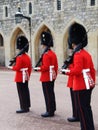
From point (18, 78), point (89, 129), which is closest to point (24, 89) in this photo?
point (18, 78)

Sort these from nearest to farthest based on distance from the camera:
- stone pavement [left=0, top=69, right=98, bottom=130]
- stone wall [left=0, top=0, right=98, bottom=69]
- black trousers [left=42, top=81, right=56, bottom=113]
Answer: stone pavement [left=0, top=69, right=98, bottom=130], black trousers [left=42, top=81, right=56, bottom=113], stone wall [left=0, top=0, right=98, bottom=69]

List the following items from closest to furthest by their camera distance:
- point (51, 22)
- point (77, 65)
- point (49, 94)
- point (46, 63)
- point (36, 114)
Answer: point (77, 65) → point (46, 63) → point (49, 94) → point (36, 114) → point (51, 22)

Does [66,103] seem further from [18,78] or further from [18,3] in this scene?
[18,3]

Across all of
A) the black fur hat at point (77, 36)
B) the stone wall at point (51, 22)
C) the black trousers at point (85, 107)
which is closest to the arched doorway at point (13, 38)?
the stone wall at point (51, 22)

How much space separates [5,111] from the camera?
23.9 feet

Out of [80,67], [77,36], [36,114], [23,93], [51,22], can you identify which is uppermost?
[77,36]

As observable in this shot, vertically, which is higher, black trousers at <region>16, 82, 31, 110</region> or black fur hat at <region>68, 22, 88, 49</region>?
black fur hat at <region>68, 22, 88, 49</region>

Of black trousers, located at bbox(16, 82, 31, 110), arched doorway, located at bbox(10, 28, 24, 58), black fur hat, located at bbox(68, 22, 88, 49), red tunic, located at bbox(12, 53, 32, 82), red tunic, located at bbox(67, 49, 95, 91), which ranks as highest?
black fur hat, located at bbox(68, 22, 88, 49)

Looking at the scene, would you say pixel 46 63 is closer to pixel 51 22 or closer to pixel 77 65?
pixel 77 65

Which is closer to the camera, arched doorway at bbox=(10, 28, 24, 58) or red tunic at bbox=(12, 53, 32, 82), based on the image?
red tunic at bbox=(12, 53, 32, 82)

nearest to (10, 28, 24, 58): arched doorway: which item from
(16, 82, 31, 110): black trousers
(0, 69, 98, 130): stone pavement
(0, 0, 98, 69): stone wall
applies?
(0, 0, 98, 69): stone wall

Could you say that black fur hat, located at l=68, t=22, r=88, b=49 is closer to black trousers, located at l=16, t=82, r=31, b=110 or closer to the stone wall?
black trousers, located at l=16, t=82, r=31, b=110

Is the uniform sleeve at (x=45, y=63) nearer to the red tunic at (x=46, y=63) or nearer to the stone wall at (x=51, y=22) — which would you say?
the red tunic at (x=46, y=63)

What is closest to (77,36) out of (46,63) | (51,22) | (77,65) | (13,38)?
(77,65)
